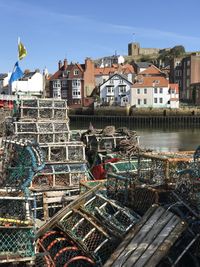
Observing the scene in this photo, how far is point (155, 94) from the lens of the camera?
50.4 meters

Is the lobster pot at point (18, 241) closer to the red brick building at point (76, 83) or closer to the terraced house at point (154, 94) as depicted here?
the terraced house at point (154, 94)

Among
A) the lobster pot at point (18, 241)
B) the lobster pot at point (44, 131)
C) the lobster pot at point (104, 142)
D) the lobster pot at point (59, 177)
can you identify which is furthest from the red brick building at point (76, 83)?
the lobster pot at point (18, 241)

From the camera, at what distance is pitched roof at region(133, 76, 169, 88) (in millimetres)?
50281

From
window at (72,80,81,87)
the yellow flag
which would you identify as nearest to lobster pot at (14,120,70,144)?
the yellow flag

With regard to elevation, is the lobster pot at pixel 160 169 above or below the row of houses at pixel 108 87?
below

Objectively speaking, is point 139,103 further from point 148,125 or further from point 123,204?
point 123,204

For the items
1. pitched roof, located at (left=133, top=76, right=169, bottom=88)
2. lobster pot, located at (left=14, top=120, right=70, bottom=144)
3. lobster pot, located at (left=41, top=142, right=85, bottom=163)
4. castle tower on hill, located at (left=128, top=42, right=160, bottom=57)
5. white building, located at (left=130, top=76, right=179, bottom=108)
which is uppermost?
castle tower on hill, located at (left=128, top=42, right=160, bottom=57)

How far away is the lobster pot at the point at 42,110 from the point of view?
10.3 meters

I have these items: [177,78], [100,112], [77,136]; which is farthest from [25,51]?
[177,78]

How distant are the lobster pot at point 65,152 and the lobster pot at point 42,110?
1.73 metres

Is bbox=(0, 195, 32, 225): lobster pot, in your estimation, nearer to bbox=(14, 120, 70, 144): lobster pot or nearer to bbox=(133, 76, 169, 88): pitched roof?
bbox=(14, 120, 70, 144): lobster pot

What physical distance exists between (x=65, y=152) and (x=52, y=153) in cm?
27

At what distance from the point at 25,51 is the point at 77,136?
5.50 meters

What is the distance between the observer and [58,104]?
10859 millimetres
